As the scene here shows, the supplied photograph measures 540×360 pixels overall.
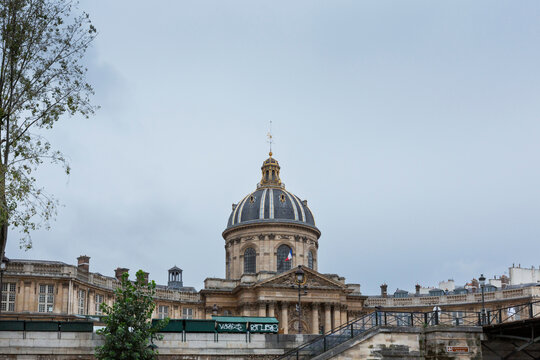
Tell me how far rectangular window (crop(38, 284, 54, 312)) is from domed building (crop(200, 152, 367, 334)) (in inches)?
644

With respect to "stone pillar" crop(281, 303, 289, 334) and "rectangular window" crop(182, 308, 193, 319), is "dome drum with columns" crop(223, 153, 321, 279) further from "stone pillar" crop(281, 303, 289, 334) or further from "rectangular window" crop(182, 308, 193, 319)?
"stone pillar" crop(281, 303, 289, 334)

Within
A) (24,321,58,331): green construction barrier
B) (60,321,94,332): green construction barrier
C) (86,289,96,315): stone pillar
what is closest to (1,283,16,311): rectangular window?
(86,289,96,315): stone pillar

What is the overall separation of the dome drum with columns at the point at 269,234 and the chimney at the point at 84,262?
56.1 feet

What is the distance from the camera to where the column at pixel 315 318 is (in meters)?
70.8

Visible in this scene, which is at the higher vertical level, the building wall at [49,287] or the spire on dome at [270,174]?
the spire on dome at [270,174]

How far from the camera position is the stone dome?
268ft

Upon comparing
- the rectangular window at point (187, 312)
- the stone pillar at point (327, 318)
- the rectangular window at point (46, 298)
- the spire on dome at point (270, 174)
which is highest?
the spire on dome at point (270, 174)

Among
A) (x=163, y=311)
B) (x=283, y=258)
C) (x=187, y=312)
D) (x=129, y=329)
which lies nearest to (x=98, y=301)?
(x=163, y=311)

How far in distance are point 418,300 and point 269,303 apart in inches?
779

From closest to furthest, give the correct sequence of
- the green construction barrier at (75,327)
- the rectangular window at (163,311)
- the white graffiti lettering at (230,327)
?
the green construction barrier at (75,327), the white graffiti lettering at (230,327), the rectangular window at (163,311)

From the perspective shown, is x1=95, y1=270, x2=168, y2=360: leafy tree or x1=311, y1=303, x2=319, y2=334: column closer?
x1=95, y1=270, x2=168, y2=360: leafy tree

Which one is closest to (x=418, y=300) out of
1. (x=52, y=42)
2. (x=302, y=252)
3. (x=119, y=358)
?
(x=302, y=252)

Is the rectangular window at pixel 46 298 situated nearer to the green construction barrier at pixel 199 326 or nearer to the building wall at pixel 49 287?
the building wall at pixel 49 287

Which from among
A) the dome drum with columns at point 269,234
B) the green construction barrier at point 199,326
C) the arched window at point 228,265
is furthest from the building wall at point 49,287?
the green construction barrier at point 199,326
